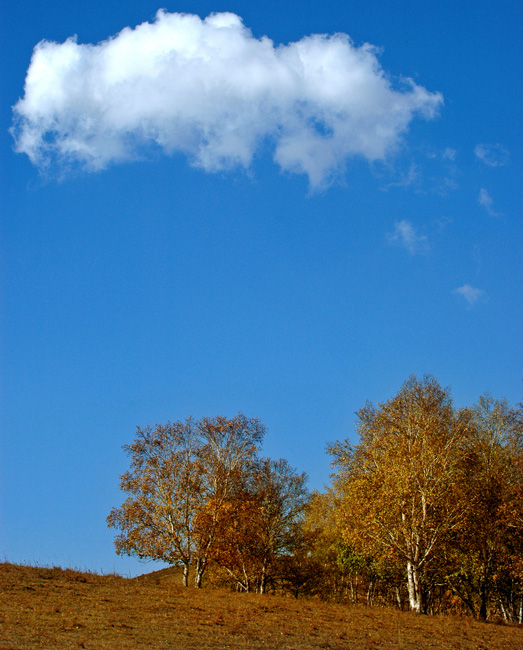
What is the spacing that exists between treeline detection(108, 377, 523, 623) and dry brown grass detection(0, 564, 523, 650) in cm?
536

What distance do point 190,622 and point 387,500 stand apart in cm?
1684

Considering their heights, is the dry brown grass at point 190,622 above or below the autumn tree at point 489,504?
below

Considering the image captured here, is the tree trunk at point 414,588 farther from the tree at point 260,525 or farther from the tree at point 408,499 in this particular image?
the tree at point 260,525

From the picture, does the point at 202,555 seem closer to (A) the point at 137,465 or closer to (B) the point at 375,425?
(A) the point at 137,465

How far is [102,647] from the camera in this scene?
21.2 m

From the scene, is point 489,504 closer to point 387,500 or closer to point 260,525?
point 387,500

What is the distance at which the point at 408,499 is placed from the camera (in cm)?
3962

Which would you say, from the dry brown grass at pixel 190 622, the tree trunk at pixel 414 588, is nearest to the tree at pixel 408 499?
the tree trunk at pixel 414 588

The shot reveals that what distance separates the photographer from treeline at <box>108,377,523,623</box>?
39594mm

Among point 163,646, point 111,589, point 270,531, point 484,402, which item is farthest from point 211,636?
point 484,402

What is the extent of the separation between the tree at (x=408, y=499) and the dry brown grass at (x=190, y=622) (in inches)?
161

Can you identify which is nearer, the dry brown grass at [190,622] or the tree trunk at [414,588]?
the dry brown grass at [190,622]

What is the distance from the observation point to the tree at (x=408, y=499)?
39000mm

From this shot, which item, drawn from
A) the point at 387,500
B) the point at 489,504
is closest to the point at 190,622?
the point at 387,500
